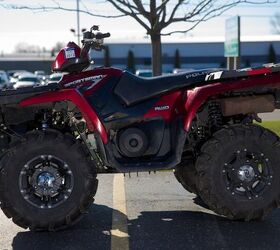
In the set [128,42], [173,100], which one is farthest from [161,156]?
[128,42]

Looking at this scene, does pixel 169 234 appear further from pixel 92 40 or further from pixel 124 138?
pixel 92 40

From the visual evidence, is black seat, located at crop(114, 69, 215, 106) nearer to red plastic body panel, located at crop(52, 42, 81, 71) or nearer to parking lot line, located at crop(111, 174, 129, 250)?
red plastic body panel, located at crop(52, 42, 81, 71)

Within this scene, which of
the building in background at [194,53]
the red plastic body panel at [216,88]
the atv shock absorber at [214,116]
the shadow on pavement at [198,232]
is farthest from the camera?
the building in background at [194,53]

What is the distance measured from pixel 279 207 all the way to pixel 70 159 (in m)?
2.13

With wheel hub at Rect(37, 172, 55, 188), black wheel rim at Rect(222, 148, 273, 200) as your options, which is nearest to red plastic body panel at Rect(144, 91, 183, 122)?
black wheel rim at Rect(222, 148, 273, 200)

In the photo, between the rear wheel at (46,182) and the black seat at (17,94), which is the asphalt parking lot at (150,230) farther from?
the black seat at (17,94)

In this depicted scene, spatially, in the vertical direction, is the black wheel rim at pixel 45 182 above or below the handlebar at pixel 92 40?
below

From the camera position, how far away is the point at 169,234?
4.83 metres

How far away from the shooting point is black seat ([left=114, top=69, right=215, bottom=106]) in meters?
5.07

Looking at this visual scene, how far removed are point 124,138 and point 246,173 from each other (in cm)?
120

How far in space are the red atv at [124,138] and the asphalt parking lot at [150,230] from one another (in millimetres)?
167

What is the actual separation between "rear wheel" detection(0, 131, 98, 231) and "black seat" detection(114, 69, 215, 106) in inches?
26.2

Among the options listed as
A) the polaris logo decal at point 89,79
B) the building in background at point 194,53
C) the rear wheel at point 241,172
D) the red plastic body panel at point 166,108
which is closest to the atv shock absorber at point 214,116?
the rear wheel at point 241,172

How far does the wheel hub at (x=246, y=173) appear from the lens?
16.7ft
